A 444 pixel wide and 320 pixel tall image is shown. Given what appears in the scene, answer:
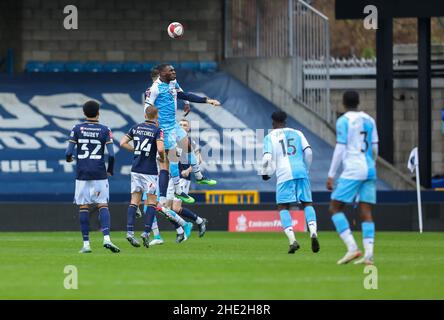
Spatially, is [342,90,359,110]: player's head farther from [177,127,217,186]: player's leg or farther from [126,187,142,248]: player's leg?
[177,127,217,186]: player's leg

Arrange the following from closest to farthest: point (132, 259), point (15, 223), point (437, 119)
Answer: point (132, 259)
point (15, 223)
point (437, 119)

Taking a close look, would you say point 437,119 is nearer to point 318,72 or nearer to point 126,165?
point 318,72

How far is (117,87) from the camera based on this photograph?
37219mm

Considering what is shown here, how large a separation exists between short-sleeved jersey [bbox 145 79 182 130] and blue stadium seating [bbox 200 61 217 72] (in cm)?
1637

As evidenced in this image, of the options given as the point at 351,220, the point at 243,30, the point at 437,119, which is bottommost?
the point at 351,220

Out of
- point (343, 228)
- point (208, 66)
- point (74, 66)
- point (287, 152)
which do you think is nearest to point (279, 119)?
point (287, 152)

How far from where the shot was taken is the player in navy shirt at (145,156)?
20.3m

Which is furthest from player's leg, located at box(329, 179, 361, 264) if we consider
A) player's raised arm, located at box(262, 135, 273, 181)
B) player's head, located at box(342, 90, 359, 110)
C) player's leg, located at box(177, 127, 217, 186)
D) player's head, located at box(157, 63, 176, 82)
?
player's leg, located at box(177, 127, 217, 186)

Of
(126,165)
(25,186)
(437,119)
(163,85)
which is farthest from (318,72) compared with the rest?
(163,85)

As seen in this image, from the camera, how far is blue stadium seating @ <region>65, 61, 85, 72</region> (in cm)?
3825

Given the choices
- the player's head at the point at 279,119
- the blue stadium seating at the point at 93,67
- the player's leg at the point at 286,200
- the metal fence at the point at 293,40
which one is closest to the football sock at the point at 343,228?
the player's leg at the point at 286,200

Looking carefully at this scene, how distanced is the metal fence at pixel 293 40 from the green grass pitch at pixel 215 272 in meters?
15.2

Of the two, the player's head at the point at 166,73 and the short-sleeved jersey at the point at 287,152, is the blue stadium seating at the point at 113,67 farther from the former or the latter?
the short-sleeved jersey at the point at 287,152

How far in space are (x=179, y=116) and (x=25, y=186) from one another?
475cm
